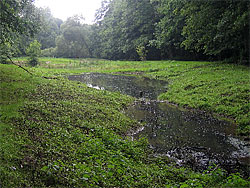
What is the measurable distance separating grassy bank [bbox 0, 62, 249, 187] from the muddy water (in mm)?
729

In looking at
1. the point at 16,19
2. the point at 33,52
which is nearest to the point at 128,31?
the point at 33,52

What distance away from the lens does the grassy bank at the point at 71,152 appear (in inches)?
199

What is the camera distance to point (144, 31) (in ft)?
173

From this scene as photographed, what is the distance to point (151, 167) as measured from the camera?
7.30 m

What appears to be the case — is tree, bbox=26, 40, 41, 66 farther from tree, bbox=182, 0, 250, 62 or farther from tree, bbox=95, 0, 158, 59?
tree, bbox=182, 0, 250, 62

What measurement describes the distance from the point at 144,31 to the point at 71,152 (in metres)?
49.1

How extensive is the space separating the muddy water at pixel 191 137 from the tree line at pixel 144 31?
A: 7.82 m

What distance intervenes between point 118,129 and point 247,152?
5.25 metres

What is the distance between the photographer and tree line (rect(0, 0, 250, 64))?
48.7 feet

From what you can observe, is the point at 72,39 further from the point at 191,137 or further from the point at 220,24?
the point at 191,137

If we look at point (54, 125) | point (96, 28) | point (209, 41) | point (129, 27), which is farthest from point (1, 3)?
point (96, 28)

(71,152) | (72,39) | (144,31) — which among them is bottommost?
(71,152)

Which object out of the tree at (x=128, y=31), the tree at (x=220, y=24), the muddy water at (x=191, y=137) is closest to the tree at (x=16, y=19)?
the muddy water at (x=191, y=137)

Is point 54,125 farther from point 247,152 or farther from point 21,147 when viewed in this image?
point 247,152
